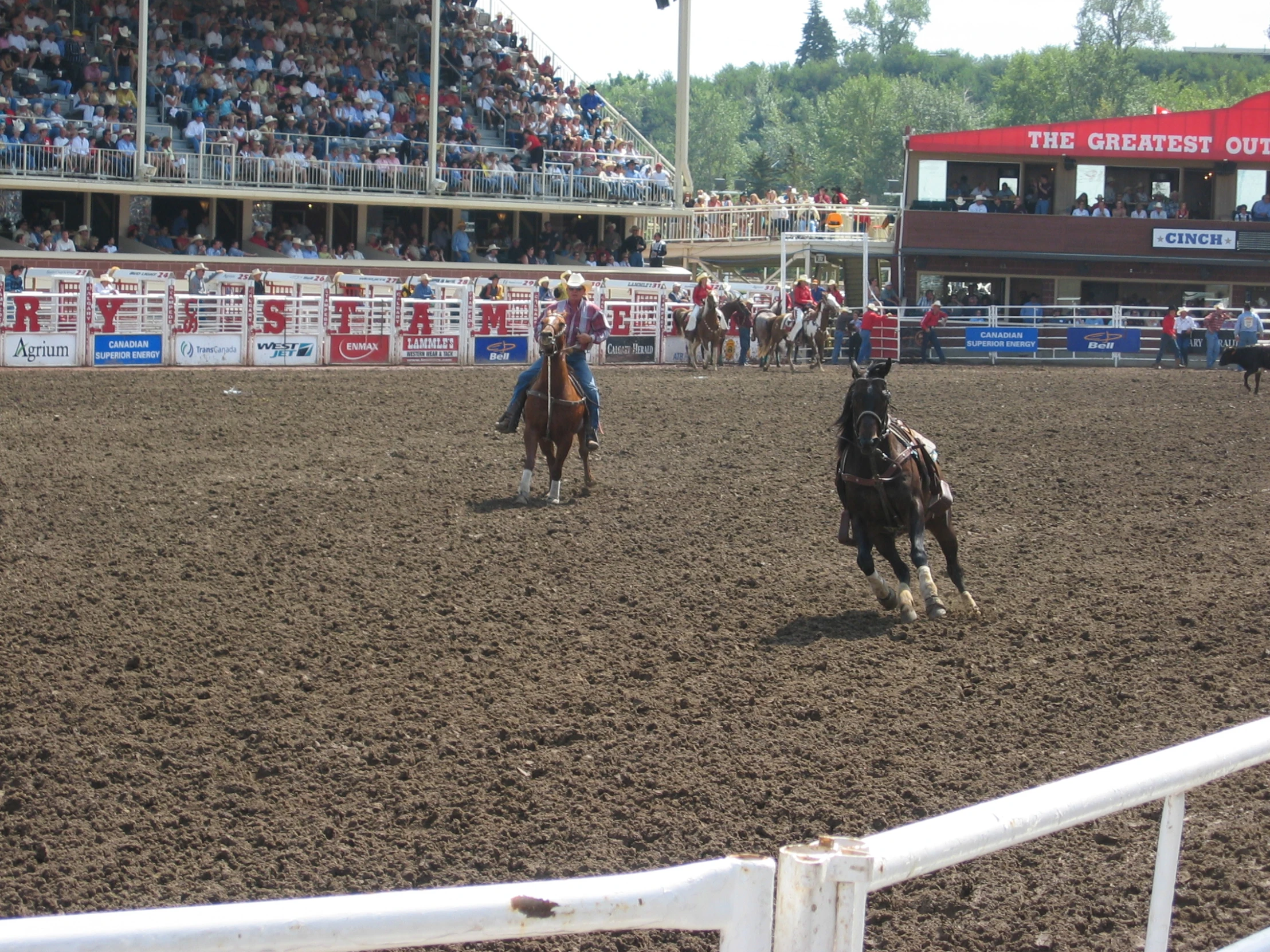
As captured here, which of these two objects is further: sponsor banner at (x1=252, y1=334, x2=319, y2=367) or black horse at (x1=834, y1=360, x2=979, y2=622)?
sponsor banner at (x1=252, y1=334, x2=319, y2=367)

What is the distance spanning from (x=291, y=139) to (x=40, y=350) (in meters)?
13.3

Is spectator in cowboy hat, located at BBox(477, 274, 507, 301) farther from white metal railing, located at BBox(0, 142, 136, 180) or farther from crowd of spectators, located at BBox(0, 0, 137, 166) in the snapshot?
crowd of spectators, located at BBox(0, 0, 137, 166)

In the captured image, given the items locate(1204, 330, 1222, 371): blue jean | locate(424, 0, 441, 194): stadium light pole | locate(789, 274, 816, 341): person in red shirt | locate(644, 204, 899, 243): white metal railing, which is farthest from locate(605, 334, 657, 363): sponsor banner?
locate(1204, 330, 1222, 371): blue jean

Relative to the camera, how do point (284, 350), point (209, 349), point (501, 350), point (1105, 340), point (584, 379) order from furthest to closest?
point (1105, 340) → point (501, 350) → point (284, 350) → point (209, 349) → point (584, 379)

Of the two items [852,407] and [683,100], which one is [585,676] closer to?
[852,407]

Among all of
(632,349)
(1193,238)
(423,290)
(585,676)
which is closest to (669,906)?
(585,676)

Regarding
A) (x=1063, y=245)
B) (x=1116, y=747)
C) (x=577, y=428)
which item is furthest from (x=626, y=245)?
(x=1116, y=747)

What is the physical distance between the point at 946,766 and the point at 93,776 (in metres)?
3.50

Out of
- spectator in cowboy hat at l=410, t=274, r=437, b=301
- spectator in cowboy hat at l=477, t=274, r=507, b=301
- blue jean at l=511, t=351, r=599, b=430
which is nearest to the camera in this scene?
blue jean at l=511, t=351, r=599, b=430

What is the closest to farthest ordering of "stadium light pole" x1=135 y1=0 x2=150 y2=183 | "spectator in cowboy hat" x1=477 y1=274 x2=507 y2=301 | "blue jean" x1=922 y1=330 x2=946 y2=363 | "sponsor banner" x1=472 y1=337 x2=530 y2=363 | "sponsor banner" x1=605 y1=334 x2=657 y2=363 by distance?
"sponsor banner" x1=472 y1=337 x2=530 y2=363, "spectator in cowboy hat" x1=477 y1=274 x2=507 y2=301, "sponsor banner" x1=605 y1=334 x2=657 y2=363, "stadium light pole" x1=135 y1=0 x2=150 y2=183, "blue jean" x1=922 y1=330 x2=946 y2=363

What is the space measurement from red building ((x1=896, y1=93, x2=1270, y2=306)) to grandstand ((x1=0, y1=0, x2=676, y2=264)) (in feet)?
→ 27.5

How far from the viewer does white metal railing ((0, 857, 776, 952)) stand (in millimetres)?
1782

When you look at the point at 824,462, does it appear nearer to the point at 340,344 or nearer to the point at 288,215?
the point at 340,344

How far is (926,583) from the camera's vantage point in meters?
8.41
